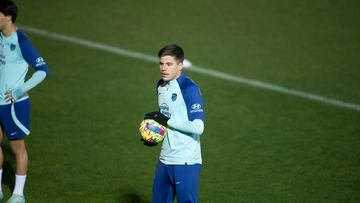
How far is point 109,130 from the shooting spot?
1023cm

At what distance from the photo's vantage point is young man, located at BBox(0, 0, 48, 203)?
7316 millimetres

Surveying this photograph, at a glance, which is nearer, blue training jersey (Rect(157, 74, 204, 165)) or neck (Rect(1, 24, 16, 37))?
blue training jersey (Rect(157, 74, 204, 165))

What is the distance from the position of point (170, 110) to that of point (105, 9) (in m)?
9.13

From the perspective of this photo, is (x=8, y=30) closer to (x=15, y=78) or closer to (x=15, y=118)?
(x=15, y=78)

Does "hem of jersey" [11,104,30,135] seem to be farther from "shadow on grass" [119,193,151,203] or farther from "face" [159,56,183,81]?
"face" [159,56,183,81]

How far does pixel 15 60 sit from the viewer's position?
745cm

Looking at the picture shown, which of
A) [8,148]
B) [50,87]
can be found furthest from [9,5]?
[50,87]

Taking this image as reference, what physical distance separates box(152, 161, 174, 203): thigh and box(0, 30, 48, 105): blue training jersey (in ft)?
5.62

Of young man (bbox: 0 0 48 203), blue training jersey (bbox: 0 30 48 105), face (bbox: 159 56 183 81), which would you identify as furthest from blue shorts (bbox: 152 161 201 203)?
blue training jersey (bbox: 0 30 48 105)

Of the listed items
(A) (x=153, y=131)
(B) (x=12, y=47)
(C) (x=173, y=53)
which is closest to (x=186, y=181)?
(A) (x=153, y=131)

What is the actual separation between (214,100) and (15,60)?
461cm

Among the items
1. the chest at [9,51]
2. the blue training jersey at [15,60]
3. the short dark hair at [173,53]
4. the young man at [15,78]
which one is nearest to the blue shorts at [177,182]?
the short dark hair at [173,53]

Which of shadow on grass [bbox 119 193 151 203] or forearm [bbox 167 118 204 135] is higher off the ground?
forearm [bbox 167 118 204 135]

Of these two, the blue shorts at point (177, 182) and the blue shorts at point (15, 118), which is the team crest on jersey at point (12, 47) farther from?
the blue shorts at point (177, 182)
